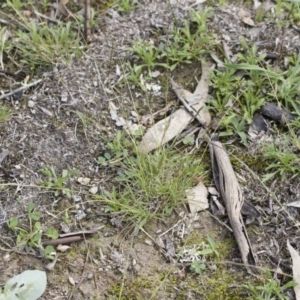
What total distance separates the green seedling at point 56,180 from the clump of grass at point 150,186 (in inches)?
6.2

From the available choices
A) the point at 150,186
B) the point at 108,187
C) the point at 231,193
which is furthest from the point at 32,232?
the point at 231,193

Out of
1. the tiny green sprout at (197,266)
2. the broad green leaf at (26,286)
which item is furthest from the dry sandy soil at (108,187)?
the broad green leaf at (26,286)

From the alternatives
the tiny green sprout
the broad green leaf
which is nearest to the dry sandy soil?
the tiny green sprout

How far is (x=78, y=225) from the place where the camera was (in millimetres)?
2244

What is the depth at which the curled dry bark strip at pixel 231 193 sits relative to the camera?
7.11ft

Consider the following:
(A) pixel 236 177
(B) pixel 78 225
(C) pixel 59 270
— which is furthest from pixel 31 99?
(A) pixel 236 177

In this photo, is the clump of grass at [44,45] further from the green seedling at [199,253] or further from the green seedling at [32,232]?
the green seedling at [199,253]

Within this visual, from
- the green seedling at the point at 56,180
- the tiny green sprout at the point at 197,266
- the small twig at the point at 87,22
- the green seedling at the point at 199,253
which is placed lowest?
the tiny green sprout at the point at 197,266

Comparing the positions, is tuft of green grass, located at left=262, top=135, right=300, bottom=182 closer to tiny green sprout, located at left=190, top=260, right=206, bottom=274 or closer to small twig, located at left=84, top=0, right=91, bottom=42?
tiny green sprout, located at left=190, top=260, right=206, bottom=274

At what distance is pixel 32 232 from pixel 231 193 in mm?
782

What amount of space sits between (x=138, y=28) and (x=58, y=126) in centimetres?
62

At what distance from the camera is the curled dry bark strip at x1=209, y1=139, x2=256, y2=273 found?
2.17 m

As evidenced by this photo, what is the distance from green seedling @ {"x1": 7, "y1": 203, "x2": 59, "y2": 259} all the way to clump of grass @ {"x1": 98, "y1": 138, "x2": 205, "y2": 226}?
0.25m

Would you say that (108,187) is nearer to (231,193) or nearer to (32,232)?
(32,232)
